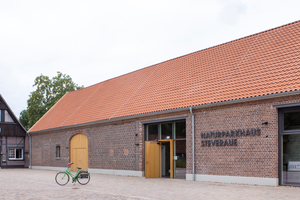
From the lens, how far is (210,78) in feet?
63.0

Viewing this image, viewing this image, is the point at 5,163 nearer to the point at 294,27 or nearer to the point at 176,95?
the point at 176,95

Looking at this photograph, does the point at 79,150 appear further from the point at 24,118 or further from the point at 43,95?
the point at 24,118

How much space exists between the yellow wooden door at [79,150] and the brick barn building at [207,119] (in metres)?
0.07

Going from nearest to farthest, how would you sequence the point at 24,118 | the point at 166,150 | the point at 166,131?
the point at 166,131 → the point at 166,150 → the point at 24,118

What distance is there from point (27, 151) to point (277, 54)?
27.9 meters

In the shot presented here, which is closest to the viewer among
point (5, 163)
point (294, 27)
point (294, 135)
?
point (294, 135)

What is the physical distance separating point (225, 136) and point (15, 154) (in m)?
26.8

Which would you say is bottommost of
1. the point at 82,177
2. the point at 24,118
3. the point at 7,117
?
the point at 82,177

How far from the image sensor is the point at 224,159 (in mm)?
16297

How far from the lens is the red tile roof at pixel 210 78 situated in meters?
16.0

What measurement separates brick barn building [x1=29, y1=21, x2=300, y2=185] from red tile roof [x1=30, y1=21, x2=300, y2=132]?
0.21 ft

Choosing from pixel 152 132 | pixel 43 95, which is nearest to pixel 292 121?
pixel 152 132

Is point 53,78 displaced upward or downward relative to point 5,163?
upward

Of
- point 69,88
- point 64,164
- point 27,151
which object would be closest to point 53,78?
point 69,88
